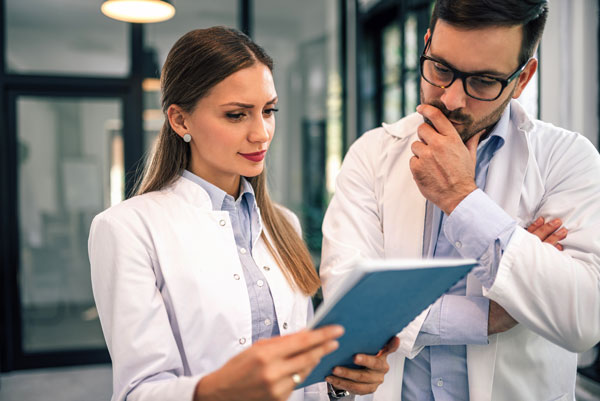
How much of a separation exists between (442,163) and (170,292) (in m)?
0.72

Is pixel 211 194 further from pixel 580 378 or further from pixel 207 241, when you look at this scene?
pixel 580 378

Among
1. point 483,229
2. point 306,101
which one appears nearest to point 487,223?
point 483,229

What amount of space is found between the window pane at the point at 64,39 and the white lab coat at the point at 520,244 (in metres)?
3.65

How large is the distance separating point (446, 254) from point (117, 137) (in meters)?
3.88

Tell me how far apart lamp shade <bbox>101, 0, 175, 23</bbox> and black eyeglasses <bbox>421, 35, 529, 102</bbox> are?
1.92 metres

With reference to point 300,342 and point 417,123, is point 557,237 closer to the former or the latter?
point 417,123

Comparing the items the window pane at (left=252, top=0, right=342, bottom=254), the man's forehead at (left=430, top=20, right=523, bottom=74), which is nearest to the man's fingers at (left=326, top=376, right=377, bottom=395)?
the man's forehead at (left=430, top=20, right=523, bottom=74)

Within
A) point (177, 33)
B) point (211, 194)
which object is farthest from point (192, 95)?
point (177, 33)

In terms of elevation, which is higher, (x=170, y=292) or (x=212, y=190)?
(x=212, y=190)

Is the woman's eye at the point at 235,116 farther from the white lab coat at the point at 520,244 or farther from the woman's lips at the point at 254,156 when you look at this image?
the white lab coat at the point at 520,244

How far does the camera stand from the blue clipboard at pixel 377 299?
2.35 feet

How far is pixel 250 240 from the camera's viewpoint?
141 centimetres

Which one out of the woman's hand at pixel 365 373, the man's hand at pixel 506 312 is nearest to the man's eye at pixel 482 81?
the man's hand at pixel 506 312

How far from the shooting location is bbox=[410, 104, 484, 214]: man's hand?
3.76 ft
